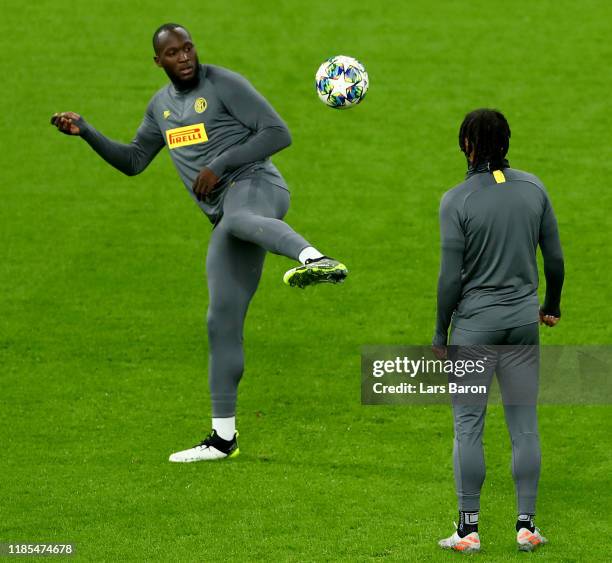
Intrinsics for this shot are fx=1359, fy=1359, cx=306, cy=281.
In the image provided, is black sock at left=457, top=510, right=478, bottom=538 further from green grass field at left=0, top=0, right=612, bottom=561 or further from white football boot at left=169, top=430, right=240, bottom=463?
white football boot at left=169, top=430, right=240, bottom=463

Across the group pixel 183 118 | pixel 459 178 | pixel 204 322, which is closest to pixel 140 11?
pixel 459 178

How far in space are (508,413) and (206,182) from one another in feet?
8.60

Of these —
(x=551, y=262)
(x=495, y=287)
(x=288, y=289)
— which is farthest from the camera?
(x=288, y=289)

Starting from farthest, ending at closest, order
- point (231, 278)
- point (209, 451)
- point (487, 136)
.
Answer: point (209, 451) < point (231, 278) < point (487, 136)

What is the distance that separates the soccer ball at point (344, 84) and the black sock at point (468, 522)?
3641 mm

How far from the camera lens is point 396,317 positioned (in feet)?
39.6

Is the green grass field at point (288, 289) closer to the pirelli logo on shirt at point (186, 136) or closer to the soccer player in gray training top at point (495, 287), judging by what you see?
the soccer player in gray training top at point (495, 287)

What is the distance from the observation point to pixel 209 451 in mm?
8945

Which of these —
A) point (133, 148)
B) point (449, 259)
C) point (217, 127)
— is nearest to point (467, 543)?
point (449, 259)

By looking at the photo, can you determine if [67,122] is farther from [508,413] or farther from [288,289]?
[288,289]

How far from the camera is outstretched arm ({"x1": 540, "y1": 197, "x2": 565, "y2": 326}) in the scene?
22.9ft

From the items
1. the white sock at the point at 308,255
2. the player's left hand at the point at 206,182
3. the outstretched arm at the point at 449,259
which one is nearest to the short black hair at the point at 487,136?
the outstretched arm at the point at 449,259

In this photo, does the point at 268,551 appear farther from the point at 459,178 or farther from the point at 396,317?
the point at 459,178

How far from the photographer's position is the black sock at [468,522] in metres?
7.14
